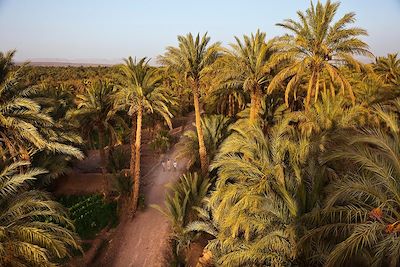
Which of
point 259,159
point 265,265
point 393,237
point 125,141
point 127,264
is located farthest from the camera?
point 125,141

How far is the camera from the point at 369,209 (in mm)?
7562

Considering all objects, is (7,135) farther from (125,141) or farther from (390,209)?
(125,141)

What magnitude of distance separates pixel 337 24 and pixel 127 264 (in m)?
15.0

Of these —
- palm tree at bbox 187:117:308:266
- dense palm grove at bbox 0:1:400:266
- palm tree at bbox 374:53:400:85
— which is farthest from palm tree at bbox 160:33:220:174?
palm tree at bbox 374:53:400:85

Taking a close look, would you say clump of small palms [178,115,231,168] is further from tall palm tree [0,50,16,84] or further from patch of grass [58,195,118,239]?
tall palm tree [0,50,16,84]

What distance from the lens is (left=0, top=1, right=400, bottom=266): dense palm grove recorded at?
776 centimetres

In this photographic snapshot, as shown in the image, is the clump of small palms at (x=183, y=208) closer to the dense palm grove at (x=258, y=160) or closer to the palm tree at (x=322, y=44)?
the dense palm grove at (x=258, y=160)

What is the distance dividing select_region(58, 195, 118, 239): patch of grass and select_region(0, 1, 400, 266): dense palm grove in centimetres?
95

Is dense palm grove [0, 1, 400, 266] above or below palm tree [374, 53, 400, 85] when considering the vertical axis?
below

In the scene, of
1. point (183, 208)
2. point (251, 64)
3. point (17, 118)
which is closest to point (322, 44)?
point (251, 64)

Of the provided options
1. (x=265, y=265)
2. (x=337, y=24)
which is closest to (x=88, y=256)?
(x=265, y=265)

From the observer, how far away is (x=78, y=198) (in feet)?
66.6

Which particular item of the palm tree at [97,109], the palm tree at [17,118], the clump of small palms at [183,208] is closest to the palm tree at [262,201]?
the clump of small palms at [183,208]

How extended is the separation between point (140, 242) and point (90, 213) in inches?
163
